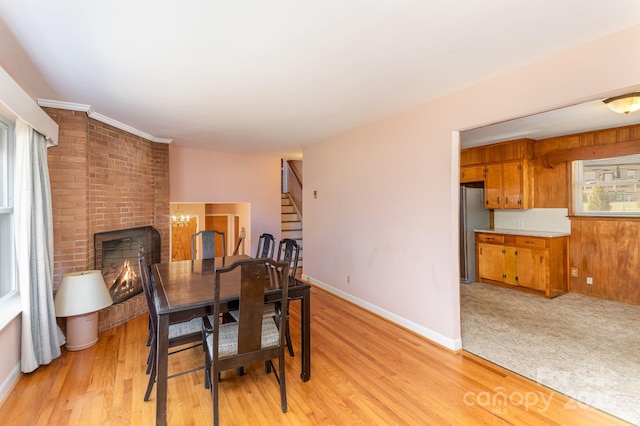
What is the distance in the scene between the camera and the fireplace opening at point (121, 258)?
3461 mm

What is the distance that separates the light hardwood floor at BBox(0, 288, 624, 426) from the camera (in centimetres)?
193

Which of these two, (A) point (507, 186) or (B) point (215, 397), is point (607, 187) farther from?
(B) point (215, 397)

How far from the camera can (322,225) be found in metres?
4.80

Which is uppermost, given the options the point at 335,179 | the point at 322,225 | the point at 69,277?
the point at 335,179

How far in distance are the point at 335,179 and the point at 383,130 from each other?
115cm

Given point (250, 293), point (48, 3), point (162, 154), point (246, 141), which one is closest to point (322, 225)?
point (246, 141)

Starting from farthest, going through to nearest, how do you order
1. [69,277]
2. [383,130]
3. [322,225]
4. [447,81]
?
[322,225], [383,130], [69,277], [447,81]

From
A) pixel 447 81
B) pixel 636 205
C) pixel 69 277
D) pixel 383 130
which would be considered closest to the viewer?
pixel 447 81

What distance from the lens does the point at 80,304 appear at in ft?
9.11

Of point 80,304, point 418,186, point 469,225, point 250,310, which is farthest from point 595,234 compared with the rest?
point 80,304

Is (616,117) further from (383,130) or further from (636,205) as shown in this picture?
(383,130)

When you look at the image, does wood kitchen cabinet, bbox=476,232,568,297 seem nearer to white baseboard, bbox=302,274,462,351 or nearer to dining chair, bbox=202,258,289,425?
white baseboard, bbox=302,274,462,351

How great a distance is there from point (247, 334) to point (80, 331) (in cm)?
204

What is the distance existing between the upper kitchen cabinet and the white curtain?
5.87 m
